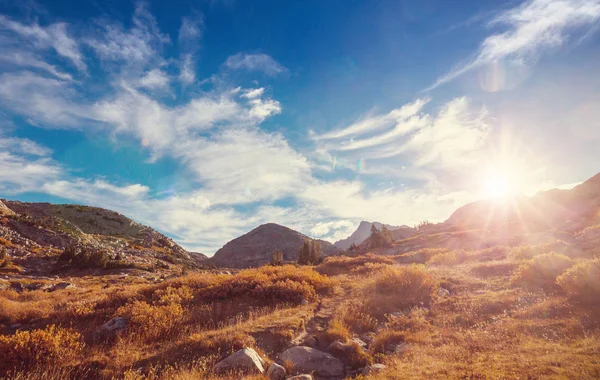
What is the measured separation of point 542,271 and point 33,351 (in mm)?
23781

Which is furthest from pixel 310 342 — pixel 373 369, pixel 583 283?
pixel 583 283

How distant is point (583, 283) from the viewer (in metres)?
12.1

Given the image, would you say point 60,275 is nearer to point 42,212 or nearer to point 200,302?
point 200,302

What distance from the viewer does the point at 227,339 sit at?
9.56m

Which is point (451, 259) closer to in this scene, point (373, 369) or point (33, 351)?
point (373, 369)

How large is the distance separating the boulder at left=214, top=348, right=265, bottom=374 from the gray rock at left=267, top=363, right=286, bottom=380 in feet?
0.75

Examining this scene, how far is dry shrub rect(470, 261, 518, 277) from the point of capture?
65.7ft

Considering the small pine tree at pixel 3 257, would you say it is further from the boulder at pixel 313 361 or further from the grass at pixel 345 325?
the boulder at pixel 313 361

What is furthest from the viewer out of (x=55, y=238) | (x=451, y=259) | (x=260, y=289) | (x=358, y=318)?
(x=55, y=238)

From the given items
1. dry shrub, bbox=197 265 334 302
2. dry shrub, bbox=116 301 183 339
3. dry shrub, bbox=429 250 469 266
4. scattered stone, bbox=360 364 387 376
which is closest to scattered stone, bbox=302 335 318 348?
scattered stone, bbox=360 364 387 376

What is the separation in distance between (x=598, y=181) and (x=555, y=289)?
385 feet

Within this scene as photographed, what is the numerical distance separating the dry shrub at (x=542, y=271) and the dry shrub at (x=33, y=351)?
68.1 ft

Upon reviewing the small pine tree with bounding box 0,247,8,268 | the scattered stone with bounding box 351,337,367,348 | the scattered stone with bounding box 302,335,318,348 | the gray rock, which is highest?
the small pine tree with bounding box 0,247,8,268

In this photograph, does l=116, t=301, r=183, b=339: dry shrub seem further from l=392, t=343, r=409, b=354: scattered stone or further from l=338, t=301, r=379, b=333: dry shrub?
l=392, t=343, r=409, b=354: scattered stone
